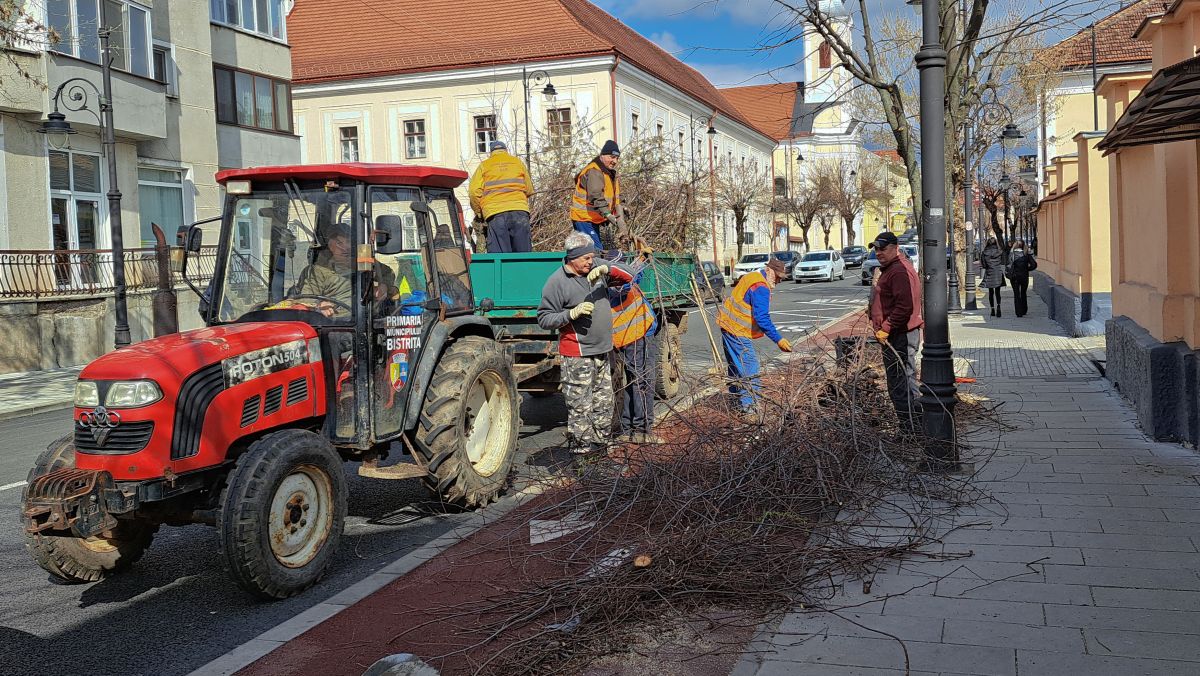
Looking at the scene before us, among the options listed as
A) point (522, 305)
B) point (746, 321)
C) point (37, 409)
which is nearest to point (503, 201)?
point (522, 305)

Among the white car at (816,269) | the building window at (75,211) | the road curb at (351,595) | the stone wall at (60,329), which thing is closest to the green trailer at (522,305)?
the road curb at (351,595)

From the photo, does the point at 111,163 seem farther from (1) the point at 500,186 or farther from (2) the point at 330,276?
(2) the point at 330,276

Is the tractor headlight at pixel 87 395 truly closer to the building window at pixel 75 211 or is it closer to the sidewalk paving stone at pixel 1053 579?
the sidewalk paving stone at pixel 1053 579

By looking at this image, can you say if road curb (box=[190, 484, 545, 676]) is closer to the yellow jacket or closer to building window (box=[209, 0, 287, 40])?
the yellow jacket

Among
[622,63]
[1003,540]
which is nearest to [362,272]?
[1003,540]

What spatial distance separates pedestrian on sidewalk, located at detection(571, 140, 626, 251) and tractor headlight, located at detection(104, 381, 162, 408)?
19.3 feet

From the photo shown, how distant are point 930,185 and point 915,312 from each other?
157 cm

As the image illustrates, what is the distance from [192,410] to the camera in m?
5.43

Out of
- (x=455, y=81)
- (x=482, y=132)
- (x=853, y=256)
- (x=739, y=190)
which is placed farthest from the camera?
(x=853, y=256)

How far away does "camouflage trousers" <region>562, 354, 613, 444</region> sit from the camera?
7925 millimetres

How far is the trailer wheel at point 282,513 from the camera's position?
5.32 metres

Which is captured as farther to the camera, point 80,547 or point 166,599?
point 80,547

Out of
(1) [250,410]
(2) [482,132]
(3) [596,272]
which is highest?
(2) [482,132]

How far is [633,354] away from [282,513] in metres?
3.83
